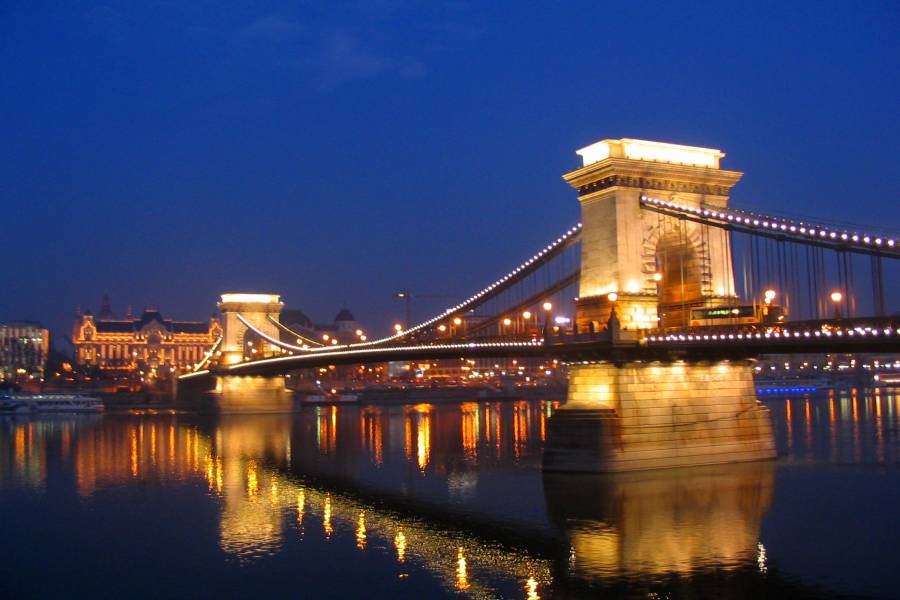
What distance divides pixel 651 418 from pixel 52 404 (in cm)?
8089

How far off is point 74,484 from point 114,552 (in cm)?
1479

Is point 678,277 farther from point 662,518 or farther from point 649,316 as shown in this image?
point 662,518

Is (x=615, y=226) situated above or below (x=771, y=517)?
above

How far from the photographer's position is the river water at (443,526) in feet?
74.7

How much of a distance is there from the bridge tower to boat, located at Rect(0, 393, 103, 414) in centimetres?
7450

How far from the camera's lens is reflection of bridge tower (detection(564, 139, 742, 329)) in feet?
125

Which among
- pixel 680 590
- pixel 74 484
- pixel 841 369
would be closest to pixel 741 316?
pixel 680 590

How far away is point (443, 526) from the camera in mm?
29641

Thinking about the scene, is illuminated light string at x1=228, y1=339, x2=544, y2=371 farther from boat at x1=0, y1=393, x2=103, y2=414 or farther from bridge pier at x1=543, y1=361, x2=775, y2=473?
boat at x1=0, y1=393, x2=103, y2=414

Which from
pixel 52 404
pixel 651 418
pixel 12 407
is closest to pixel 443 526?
pixel 651 418

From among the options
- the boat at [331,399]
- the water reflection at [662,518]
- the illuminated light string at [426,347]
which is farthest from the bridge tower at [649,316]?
the boat at [331,399]

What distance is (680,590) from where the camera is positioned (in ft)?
70.9

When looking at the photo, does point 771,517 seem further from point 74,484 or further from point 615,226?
point 74,484

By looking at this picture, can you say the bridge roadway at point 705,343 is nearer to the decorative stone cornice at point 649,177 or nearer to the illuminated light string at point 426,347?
the illuminated light string at point 426,347
